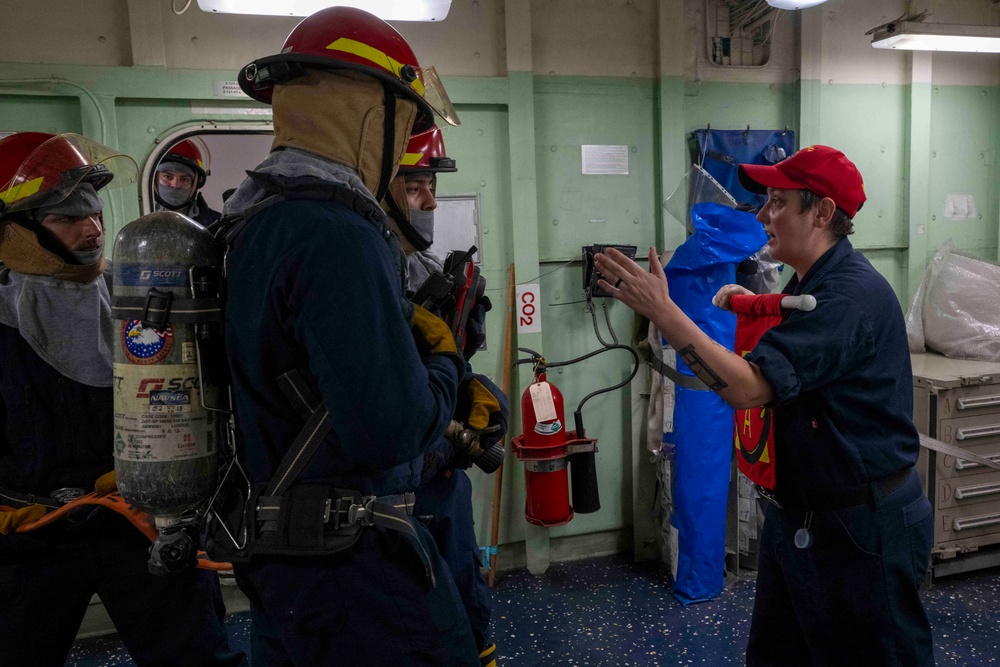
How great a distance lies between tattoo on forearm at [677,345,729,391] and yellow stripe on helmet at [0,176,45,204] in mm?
1917

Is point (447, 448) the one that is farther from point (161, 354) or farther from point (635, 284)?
point (161, 354)

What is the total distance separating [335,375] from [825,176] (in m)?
1.55

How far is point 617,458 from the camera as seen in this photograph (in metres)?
3.97

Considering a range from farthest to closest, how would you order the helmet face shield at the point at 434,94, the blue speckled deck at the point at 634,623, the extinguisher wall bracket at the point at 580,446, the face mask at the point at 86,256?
the extinguisher wall bracket at the point at 580,446
the blue speckled deck at the point at 634,623
the face mask at the point at 86,256
the helmet face shield at the point at 434,94

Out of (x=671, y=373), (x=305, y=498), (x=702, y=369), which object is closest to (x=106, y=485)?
(x=305, y=498)

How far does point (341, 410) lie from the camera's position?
115 cm

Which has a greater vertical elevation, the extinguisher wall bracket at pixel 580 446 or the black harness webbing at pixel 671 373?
the black harness webbing at pixel 671 373

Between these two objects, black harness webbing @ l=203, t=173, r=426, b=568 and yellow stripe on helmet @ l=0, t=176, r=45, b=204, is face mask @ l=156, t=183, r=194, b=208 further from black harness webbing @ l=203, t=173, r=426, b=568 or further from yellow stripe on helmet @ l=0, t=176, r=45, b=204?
black harness webbing @ l=203, t=173, r=426, b=568

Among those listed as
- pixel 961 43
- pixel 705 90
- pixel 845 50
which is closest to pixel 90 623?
pixel 705 90

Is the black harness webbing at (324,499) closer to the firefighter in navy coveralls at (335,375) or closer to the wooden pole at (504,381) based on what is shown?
the firefighter in navy coveralls at (335,375)

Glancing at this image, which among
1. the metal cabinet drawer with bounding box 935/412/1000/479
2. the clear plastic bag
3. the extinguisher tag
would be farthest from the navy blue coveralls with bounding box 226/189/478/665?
the clear plastic bag

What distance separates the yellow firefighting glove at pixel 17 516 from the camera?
191 cm

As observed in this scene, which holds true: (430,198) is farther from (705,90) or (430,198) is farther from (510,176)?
(705,90)

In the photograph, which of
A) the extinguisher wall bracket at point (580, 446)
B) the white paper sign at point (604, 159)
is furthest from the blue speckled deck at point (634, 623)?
the white paper sign at point (604, 159)
